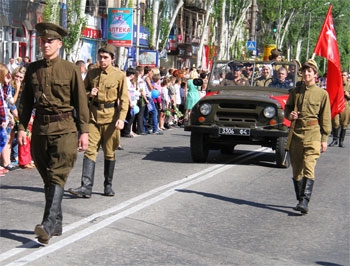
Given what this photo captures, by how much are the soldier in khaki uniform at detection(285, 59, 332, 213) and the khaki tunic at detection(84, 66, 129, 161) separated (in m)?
2.11

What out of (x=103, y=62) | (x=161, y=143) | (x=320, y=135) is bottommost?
(x=161, y=143)

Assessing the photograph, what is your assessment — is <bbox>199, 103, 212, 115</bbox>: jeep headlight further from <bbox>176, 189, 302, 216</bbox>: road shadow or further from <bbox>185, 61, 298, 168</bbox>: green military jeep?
<bbox>176, 189, 302, 216</bbox>: road shadow

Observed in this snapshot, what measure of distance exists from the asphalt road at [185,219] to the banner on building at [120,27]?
18859 millimetres

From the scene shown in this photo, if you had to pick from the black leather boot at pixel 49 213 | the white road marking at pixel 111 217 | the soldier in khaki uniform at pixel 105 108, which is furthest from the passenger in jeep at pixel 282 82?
the black leather boot at pixel 49 213

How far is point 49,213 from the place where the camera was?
8.02m

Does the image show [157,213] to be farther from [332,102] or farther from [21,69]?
[21,69]

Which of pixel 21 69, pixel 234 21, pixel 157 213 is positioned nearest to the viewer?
pixel 157 213

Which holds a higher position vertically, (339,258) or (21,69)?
(21,69)

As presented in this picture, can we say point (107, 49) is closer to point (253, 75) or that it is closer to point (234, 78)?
point (234, 78)

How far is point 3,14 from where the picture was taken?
33.4 meters

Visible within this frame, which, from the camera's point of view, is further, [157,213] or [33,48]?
[33,48]

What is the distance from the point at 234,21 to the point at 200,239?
188ft

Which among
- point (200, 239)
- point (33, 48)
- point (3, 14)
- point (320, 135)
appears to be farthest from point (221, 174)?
point (33, 48)

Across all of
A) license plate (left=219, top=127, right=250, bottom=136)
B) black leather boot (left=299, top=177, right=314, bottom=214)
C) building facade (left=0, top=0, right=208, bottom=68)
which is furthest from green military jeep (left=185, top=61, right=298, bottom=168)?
building facade (left=0, top=0, right=208, bottom=68)
